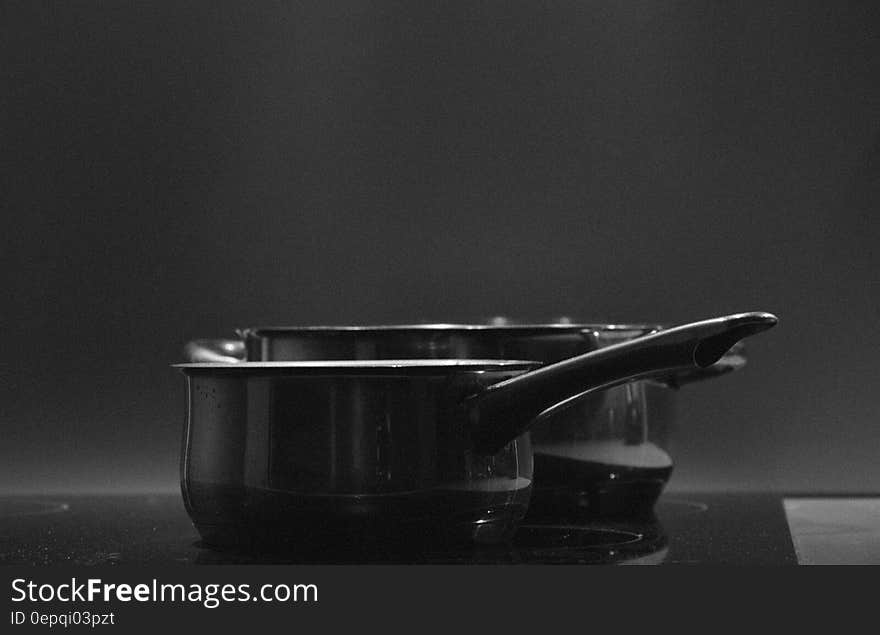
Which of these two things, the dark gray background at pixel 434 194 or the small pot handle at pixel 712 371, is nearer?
the small pot handle at pixel 712 371

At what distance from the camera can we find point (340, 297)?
3.65 ft

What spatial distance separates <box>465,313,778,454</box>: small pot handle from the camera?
0.55 metres

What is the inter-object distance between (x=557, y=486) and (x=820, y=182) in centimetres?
45

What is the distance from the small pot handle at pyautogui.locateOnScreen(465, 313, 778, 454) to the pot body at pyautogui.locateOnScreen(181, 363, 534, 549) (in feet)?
0.03

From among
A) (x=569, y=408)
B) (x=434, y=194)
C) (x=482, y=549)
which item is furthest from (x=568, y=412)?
(x=434, y=194)

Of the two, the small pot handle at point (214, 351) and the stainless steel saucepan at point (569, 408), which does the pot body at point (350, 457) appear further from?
the small pot handle at point (214, 351)

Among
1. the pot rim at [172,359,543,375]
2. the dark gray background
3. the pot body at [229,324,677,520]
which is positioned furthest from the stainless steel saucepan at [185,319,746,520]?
the dark gray background

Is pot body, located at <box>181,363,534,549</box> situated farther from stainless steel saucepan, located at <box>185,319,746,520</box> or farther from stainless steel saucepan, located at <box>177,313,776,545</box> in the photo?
stainless steel saucepan, located at <box>185,319,746,520</box>

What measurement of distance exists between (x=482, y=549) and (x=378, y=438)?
90mm

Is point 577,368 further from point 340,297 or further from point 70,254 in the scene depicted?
point 70,254

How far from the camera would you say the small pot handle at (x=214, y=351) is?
2.85 ft

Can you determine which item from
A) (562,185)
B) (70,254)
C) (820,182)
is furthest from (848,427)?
(70,254)

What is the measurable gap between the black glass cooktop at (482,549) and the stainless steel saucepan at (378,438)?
21 mm

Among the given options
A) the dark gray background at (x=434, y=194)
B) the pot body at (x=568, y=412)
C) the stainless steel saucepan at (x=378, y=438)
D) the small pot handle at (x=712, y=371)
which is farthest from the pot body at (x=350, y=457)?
the dark gray background at (x=434, y=194)
